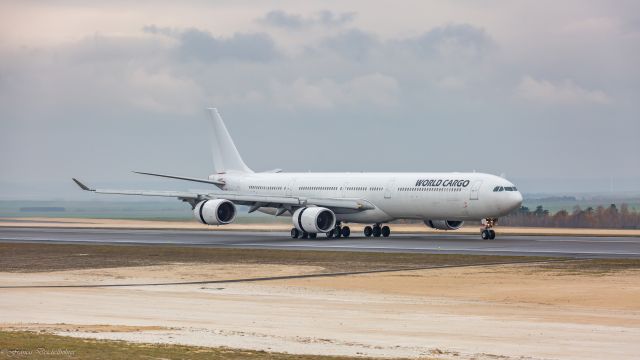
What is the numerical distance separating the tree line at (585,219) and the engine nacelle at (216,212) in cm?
3124

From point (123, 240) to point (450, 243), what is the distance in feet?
81.3

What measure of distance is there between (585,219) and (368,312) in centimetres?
7185

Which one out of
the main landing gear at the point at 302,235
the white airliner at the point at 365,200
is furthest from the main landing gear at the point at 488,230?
the main landing gear at the point at 302,235

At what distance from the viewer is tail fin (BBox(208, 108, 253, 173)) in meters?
98.2

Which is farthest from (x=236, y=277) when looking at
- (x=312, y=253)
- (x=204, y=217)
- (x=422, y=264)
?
(x=204, y=217)

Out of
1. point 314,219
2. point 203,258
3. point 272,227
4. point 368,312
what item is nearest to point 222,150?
point 272,227

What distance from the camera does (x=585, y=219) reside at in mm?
101438

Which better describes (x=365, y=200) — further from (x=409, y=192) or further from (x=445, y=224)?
(x=445, y=224)

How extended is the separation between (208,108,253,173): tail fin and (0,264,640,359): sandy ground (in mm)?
49243

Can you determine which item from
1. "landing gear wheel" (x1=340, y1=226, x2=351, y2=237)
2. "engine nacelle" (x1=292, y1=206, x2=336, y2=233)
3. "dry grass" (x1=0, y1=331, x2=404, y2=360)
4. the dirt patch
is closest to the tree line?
"landing gear wheel" (x1=340, y1=226, x2=351, y2=237)

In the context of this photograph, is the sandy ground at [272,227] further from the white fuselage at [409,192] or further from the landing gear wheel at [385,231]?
the white fuselage at [409,192]

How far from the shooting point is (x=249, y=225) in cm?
10994

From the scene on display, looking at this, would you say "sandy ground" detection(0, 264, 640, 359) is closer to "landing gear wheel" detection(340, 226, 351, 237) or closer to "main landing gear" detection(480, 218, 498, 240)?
"main landing gear" detection(480, 218, 498, 240)

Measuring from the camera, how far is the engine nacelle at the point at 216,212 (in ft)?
263
